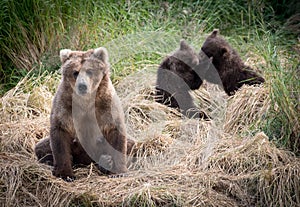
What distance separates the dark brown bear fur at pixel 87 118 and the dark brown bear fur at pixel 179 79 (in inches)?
58.2

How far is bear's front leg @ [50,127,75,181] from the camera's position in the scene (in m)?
5.61

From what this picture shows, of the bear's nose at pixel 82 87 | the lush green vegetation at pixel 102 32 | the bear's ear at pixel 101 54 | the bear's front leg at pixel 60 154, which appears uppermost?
the bear's ear at pixel 101 54

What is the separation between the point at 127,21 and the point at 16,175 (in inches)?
130

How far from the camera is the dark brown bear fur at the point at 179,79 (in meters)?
7.18

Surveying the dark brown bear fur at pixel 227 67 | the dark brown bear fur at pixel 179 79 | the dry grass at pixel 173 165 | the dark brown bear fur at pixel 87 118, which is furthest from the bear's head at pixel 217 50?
the dark brown bear fur at pixel 87 118

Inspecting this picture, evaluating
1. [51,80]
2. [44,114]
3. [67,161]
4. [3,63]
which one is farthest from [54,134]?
[3,63]

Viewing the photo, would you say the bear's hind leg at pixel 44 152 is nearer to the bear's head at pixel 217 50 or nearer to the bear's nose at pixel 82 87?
the bear's nose at pixel 82 87

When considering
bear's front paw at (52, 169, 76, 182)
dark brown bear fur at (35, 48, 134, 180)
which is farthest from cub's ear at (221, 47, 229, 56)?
bear's front paw at (52, 169, 76, 182)

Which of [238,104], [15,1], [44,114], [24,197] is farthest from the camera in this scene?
[15,1]

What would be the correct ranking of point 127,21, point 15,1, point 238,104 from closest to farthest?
point 238,104
point 15,1
point 127,21

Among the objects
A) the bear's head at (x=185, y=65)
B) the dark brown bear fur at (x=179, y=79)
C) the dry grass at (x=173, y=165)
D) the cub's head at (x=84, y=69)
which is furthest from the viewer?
the bear's head at (x=185, y=65)

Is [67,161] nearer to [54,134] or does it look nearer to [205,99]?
[54,134]

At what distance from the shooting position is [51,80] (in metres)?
7.49

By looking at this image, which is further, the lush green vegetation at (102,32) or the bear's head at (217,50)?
the lush green vegetation at (102,32)
